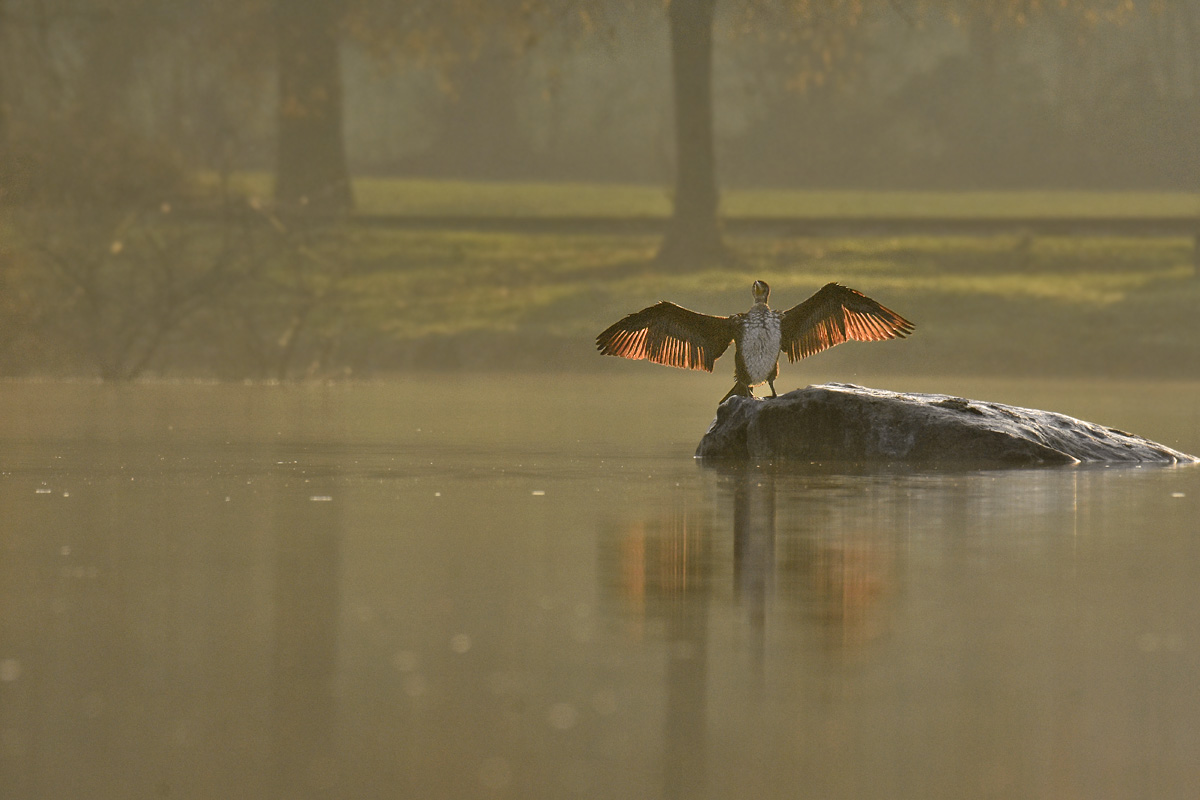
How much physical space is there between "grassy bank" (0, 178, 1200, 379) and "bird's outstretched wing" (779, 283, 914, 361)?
1188cm

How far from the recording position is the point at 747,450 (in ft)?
43.3

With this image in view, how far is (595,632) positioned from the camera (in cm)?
660

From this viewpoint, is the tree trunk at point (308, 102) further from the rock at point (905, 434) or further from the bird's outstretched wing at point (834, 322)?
the rock at point (905, 434)

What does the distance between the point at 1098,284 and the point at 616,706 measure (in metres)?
27.7

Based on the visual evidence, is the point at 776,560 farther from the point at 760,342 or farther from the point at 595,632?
the point at 760,342

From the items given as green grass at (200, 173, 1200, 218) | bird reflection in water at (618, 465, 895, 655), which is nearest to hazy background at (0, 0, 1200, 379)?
green grass at (200, 173, 1200, 218)

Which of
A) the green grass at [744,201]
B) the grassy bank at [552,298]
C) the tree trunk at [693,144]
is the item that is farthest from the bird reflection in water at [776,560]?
the green grass at [744,201]

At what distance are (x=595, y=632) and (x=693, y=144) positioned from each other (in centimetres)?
2928

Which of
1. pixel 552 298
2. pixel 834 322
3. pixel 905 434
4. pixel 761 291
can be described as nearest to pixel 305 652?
pixel 905 434

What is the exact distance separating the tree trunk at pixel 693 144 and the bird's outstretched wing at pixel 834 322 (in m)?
20.4

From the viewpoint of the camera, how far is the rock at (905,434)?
498 inches

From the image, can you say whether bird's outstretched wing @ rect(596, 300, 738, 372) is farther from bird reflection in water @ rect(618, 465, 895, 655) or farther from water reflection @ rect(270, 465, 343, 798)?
water reflection @ rect(270, 465, 343, 798)

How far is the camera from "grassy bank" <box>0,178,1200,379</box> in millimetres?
25031

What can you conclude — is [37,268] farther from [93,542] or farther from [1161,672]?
[1161,672]
